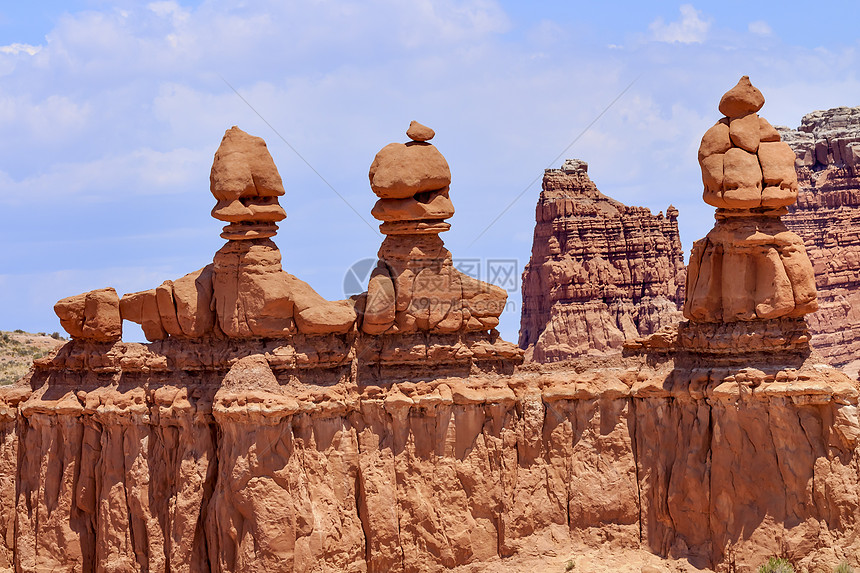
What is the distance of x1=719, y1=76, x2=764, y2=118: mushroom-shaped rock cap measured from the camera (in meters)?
31.0

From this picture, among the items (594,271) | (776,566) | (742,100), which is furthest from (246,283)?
(594,271)

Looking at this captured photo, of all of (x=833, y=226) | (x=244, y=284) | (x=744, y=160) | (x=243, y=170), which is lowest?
(x=244, y=284)

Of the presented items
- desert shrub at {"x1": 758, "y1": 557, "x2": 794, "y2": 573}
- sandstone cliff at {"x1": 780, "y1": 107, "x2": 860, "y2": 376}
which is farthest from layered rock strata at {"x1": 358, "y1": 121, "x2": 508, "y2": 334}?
sandstone cliff at {"x1": 780, "y1": 107, "x2": 860, "y2": 376}

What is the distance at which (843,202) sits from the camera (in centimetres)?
10269

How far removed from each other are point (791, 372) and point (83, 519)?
661 inches

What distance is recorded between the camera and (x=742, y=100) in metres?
31.0

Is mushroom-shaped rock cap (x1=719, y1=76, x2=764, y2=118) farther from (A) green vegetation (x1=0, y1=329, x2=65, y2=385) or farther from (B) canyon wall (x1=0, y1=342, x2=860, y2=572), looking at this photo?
(A) green vegetation (x1=0, y1=329, x2=65, y2=385)

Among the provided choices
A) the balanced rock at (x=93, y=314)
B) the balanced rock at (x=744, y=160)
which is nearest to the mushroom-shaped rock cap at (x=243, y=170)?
the balanced rock at (x=93, y=314)

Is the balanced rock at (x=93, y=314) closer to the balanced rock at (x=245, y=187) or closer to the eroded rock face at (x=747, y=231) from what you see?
the balanced rock at (x=245, y=187)

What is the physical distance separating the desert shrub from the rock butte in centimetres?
22

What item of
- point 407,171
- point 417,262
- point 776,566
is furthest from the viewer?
point 417,262

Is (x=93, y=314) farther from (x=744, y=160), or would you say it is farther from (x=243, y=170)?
(x=744, y=160)

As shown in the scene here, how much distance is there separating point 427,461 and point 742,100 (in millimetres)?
10864

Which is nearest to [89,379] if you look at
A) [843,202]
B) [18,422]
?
[18,422]
